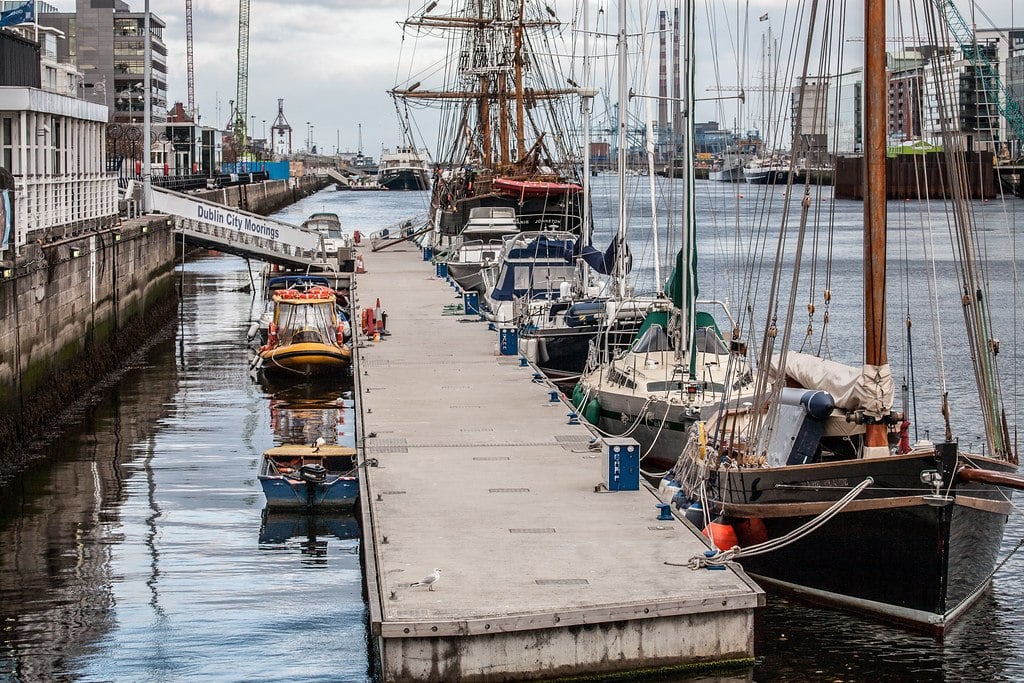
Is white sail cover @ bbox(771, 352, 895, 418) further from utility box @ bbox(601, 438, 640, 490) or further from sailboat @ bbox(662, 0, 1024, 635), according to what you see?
utility box @ bbox(601, 438, 640, 490)

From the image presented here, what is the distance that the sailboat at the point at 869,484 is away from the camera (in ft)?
66.4

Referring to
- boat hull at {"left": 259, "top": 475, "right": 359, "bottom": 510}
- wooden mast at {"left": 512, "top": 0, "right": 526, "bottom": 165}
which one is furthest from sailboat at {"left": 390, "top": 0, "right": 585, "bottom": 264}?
boat hull at {"left": 259, "top": 475, "right": 359, "bottom": 510}

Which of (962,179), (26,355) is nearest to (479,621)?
(962,179)

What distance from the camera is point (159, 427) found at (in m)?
38.4

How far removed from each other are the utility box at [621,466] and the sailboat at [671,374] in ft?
20.0

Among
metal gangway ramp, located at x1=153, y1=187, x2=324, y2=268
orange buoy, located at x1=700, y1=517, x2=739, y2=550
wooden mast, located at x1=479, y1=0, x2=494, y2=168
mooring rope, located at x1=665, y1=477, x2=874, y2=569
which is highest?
wooden mast, located at x1=479, y1=0, x2=494, y2=168

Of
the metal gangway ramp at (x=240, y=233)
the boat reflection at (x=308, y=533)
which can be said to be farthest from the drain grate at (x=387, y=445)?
the metal gangway ramp at (x=240, y=233)

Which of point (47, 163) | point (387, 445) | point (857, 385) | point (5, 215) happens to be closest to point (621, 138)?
point (5, 215)

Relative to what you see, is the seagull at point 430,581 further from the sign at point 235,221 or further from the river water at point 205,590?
the sign at point 235,221

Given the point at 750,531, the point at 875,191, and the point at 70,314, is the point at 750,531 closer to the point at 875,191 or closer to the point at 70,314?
the point at 875,191

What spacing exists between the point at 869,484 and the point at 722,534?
108 inches

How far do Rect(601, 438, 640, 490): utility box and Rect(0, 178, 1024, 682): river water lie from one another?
2836 mm

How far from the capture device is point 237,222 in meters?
61.8

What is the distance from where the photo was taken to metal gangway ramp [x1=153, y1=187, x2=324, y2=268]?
6203 cm
